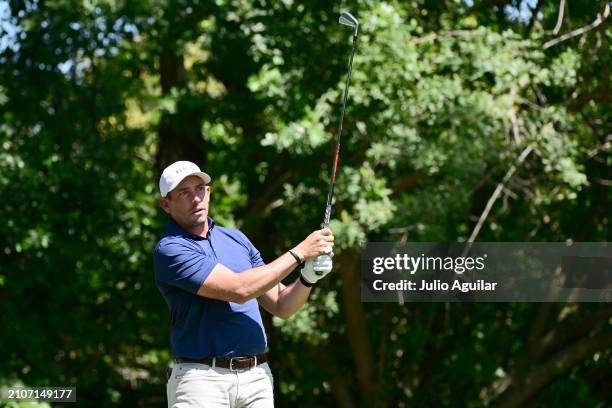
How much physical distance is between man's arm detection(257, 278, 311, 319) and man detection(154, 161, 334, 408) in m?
0.06

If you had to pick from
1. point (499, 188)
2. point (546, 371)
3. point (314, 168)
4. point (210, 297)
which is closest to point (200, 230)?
point (210, 297)

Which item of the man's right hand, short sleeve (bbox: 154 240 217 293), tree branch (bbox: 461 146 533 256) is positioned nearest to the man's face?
short sleeve (bbox: 154 240 217 293)

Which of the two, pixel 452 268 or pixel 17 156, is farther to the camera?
pixel 17 156

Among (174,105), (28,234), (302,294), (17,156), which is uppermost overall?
(174,105)

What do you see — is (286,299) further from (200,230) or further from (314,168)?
(314,168)

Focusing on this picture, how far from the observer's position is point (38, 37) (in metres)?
9.41

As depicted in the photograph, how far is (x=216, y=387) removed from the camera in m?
3.81

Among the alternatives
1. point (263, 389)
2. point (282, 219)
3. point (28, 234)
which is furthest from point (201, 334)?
point (282, 219)

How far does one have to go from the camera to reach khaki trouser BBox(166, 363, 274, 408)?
3.81 metres

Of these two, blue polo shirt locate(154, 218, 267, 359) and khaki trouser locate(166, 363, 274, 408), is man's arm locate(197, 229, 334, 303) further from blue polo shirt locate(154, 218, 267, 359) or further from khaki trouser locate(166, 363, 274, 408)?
khaki trouser locate(166, 363, 274, 408)

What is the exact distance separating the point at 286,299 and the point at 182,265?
506 mm

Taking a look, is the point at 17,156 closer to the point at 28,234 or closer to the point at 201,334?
the point at 28,234

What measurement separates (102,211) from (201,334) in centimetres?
585

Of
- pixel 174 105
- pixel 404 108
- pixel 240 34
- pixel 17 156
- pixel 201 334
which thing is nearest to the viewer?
pixel 201 334
